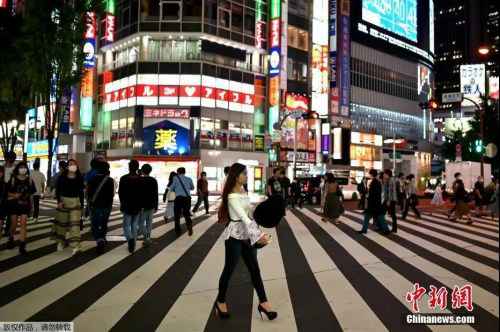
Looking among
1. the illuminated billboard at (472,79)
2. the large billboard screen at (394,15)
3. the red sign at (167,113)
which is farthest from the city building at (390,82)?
the red sign at (167,113)

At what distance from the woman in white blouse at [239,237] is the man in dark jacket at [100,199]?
4.49 m

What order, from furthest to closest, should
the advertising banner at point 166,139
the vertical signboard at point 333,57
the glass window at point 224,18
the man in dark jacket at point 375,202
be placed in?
the vertical signboard at point 333,57, the glass window at point 224,18, the advertising banner at point 166,139, the man in dark jacket at point 375,202

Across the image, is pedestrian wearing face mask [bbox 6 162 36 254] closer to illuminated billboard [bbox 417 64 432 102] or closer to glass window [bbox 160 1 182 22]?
glass window [bbox 160 1 182 22]

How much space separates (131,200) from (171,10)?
32415mm

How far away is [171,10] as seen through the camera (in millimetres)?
37875

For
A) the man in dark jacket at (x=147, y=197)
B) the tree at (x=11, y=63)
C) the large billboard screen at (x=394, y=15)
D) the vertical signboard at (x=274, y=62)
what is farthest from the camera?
the large billboard screen at (x=394, y=15)

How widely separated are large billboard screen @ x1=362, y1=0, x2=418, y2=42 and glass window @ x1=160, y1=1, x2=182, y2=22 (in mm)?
32294

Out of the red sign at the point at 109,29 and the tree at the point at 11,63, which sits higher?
the red sign at the point at 109,29

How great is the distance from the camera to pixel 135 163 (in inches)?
348

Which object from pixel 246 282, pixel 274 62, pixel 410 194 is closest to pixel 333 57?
pixel 274 62

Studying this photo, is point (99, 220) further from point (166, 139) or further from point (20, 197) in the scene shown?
point (166, 139)

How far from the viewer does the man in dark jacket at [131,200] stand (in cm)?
869

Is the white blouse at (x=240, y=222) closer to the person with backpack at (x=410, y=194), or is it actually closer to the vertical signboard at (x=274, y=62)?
the person with backpack at (x=410, y=194)

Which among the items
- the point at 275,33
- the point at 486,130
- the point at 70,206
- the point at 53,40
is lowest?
the point at 70,206
